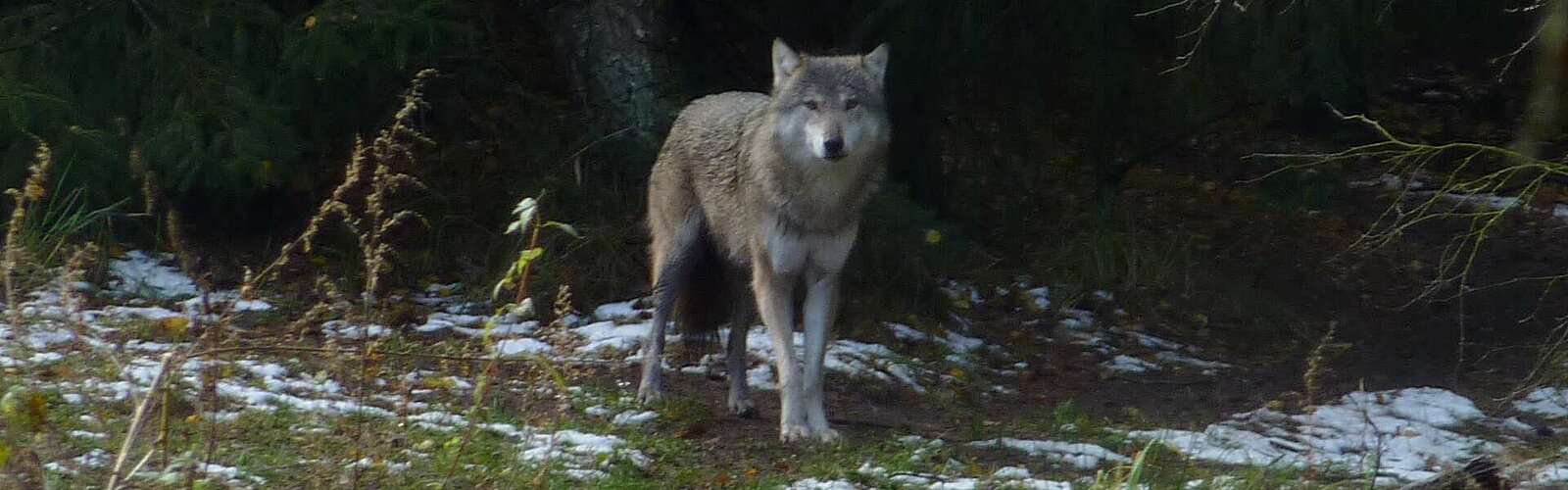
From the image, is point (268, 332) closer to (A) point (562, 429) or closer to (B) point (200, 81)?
(B) point (200, 81)

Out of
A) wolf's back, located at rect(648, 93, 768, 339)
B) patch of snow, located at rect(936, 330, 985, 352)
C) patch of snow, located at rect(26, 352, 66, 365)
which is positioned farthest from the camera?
patch of snow, located at rect(936, 330, 985, 352)

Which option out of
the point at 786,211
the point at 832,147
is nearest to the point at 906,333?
the point at 786,211

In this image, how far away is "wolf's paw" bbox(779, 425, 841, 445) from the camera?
6.16 m

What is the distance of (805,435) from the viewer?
619cm

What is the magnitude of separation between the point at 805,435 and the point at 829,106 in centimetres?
132

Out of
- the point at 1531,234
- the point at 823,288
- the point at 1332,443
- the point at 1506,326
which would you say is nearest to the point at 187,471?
the point at 823,288

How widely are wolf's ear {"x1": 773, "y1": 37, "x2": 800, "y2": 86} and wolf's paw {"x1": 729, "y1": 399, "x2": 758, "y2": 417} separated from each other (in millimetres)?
1373

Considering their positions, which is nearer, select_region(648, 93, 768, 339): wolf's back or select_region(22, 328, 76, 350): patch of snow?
select_region(22, 328, 76, 350): patch of snow

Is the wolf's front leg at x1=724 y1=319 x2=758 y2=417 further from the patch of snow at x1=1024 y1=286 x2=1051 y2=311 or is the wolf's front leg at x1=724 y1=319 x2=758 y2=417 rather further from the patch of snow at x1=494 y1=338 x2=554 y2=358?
the patch of snow at x1=1024 y1=286 x2=1051 y2=311

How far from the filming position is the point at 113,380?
219 inches

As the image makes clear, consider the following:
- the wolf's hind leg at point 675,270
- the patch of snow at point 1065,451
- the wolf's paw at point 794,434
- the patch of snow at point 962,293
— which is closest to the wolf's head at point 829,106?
the wolf's hind leg at point 675,270

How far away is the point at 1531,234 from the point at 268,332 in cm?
972

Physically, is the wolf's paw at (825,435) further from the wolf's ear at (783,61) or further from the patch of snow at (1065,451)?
the wolf's ear at (783,61)

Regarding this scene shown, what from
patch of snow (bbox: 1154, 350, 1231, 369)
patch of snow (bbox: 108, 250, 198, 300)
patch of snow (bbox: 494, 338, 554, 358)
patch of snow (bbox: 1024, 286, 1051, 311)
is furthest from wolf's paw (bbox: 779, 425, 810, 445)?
patch of snow (bbox: 1024, 286, 1051, 311)
